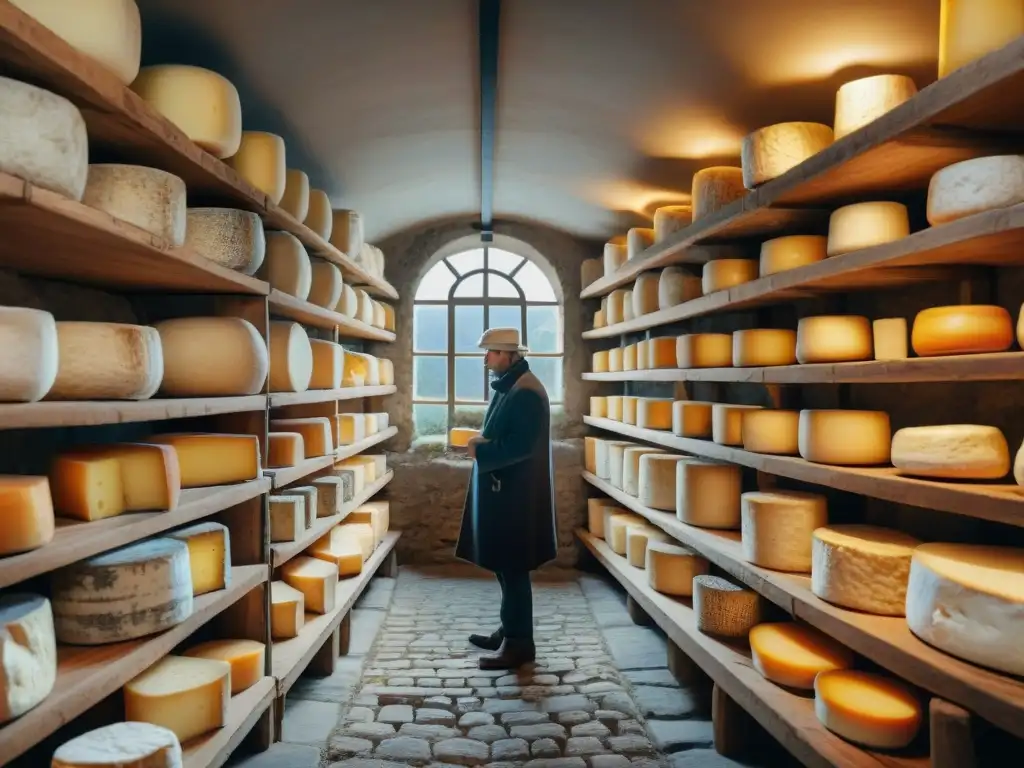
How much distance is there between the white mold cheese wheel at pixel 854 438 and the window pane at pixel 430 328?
4623 millimetres

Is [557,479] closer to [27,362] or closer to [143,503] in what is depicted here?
[143,503]

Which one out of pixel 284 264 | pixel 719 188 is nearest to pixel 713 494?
pixel 719 188

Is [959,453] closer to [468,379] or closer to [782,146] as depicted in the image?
[782,146]

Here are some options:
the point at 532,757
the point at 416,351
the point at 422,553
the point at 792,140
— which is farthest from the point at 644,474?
the point at 416,351

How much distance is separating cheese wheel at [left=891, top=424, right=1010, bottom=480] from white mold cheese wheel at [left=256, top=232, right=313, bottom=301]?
2.60 metres

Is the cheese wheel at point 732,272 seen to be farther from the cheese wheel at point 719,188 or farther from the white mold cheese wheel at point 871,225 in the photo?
the white mold cheese wheel at point 871,225

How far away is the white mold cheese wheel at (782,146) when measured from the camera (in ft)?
9.41

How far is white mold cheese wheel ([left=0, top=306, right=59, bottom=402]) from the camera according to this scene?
1604 millimetres

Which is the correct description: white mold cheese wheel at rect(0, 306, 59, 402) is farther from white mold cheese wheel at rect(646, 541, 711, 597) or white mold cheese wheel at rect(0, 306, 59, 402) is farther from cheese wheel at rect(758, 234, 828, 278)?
white mold cheese wheel at rect(646, 541, 711, 597)

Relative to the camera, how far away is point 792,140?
113 inches

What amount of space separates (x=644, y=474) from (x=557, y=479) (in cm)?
200

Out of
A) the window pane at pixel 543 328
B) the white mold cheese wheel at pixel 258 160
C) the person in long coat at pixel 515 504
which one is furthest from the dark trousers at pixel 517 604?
the window pane at pixel 543 328

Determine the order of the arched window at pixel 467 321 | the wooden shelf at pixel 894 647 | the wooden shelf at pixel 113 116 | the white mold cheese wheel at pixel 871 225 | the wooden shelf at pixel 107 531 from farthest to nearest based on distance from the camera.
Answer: the arched window at pixel 467 321, the white mold cheese wheel at pixel 871 225, the wooden shelf at pixel 894 647, the wooden shelf at pixel 107 531, the wooden shelf at pixel 113 116

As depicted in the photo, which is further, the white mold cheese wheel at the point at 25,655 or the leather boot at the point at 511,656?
the leather boot at the point at 511,656
